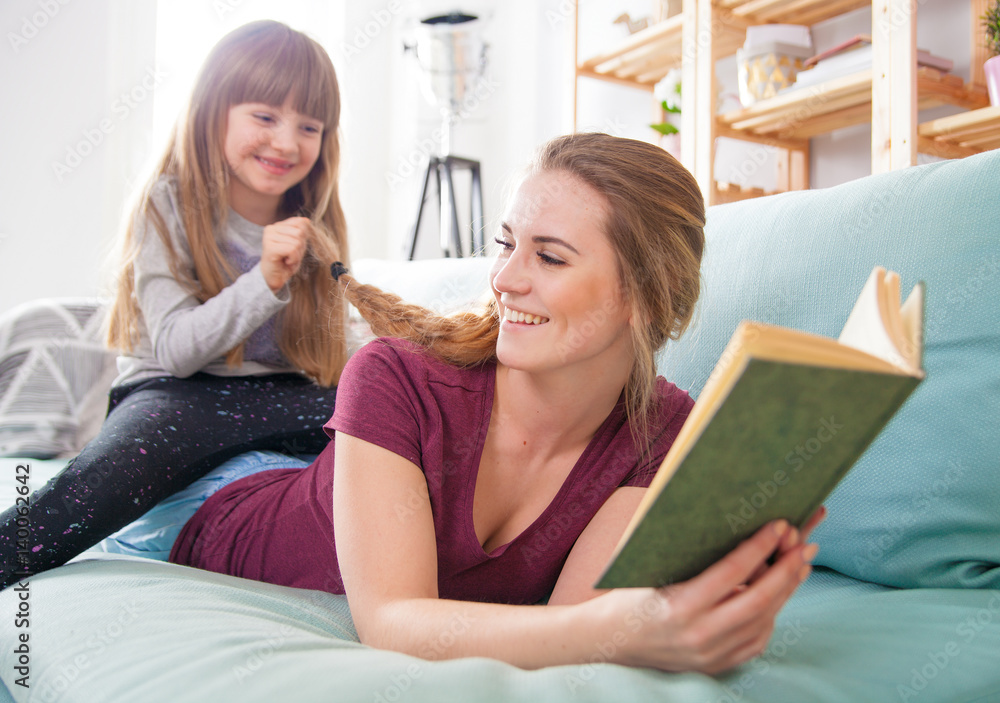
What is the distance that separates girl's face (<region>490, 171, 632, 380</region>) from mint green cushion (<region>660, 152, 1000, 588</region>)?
0.26 metres

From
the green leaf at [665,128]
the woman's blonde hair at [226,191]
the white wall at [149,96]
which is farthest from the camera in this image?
the white wall at [149,96]

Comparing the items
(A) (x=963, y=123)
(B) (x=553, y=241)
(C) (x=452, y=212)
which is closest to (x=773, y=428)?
(B) (x=553, y=241)

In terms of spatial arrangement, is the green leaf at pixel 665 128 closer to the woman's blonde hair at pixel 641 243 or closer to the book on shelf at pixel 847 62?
the book on shelf at pixel 847 62

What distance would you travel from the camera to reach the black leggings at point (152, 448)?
0.92 metres

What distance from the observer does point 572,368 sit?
2.93 feet

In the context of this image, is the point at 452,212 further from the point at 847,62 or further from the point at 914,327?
the point at 914,327

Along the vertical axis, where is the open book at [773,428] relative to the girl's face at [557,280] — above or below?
below

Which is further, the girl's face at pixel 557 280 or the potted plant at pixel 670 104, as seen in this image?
the potted plant at pixel 670 104

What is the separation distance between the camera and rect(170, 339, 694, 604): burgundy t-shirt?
828mm

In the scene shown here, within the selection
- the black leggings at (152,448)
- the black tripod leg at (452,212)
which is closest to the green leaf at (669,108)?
the black tripod leg at (452,212)

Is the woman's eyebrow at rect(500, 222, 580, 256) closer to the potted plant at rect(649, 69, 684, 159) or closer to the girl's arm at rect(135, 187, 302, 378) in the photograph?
the girl's arm at rect(135, 187, 302, 378)

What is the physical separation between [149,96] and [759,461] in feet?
9.65

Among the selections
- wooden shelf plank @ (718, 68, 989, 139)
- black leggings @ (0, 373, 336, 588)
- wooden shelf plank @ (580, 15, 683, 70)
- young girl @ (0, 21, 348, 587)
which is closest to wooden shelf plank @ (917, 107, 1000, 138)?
wooden shelf plank @ (718, 68, 989, 139)

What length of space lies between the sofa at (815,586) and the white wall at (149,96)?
1.36 meters
